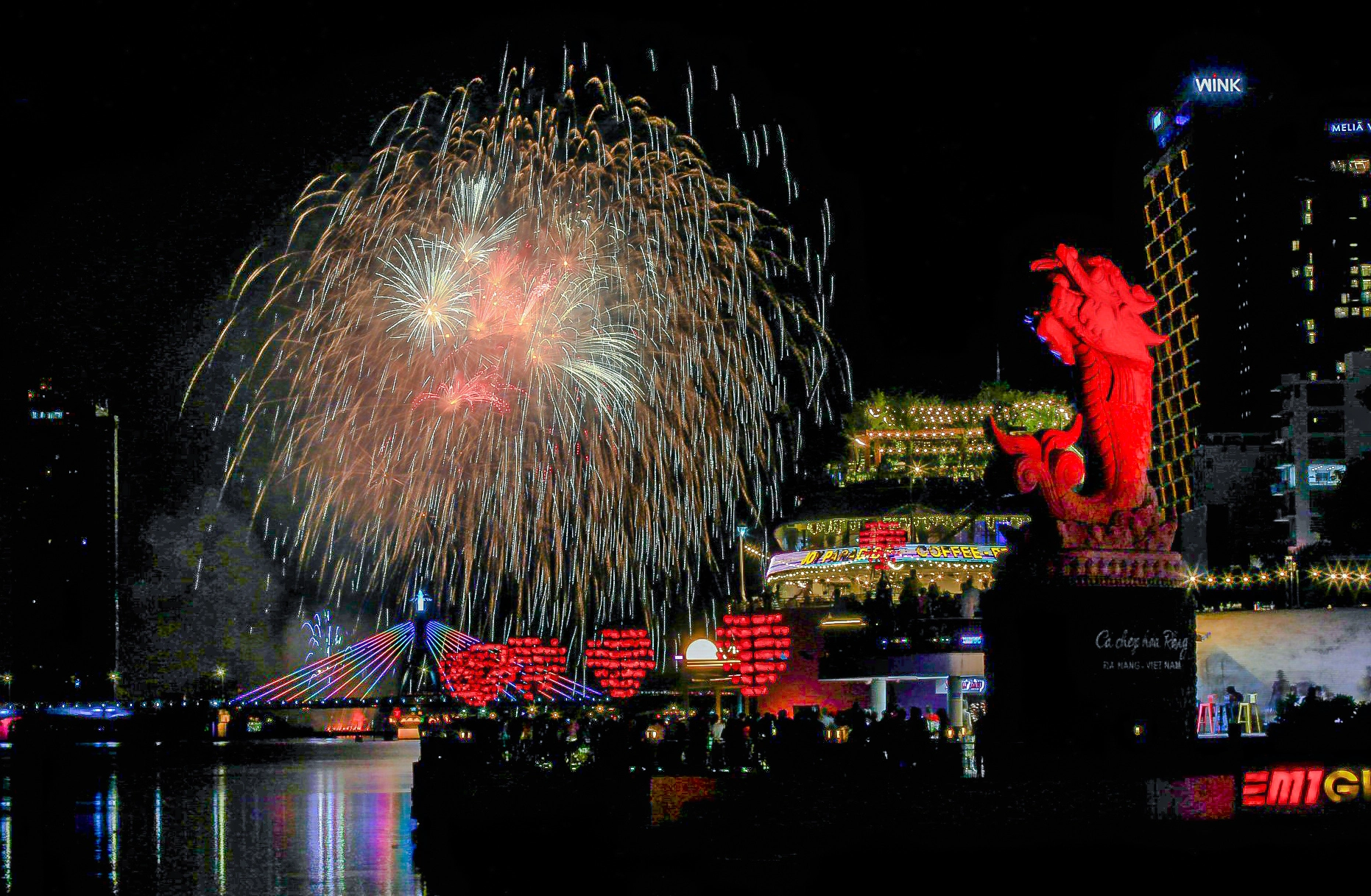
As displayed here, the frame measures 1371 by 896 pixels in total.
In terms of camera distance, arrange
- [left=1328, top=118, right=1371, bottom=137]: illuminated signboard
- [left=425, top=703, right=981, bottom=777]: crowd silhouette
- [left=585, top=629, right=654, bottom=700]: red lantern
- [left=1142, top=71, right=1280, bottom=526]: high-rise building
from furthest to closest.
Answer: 1. [left=1142, top=71, right=1280, bottom=526]: high-rise building
2. [left=1328, top=118, right=1371, bottom=137]: illuminated signboard
3. [left=585, top=629, right=654, bottom=700]: red lantern
4. [left=425, top=703, right=981, bottom=777]: crowd silhouette

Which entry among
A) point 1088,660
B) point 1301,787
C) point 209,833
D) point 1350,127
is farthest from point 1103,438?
point 1350,127

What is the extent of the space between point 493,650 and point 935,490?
2319 cm

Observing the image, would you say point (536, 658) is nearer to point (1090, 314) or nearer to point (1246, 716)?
point (1246, 716)

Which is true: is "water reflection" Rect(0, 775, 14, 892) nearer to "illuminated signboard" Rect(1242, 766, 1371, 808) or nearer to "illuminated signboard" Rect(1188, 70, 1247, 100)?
"illuminated signboard" Rect(1242, 766, 1371, 808)

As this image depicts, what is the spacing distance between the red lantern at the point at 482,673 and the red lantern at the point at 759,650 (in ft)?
104

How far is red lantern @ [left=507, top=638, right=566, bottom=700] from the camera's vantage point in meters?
78.0

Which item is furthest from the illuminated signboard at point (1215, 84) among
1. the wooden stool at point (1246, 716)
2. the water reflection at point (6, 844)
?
the water reflection at point (6, 844)

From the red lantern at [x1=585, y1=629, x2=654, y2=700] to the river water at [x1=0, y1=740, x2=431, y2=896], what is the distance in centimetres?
924

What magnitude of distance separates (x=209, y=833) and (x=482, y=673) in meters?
40.9

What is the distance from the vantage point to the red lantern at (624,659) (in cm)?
6325

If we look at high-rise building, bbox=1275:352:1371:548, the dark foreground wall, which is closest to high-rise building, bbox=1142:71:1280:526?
high-rise building, bbox=1275:352:1371:548

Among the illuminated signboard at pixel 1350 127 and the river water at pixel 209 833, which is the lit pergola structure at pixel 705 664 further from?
the illuminated signboard at pixel 1350 127

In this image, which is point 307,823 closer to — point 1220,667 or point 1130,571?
point 1130,571

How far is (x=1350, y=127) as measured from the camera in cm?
15338
